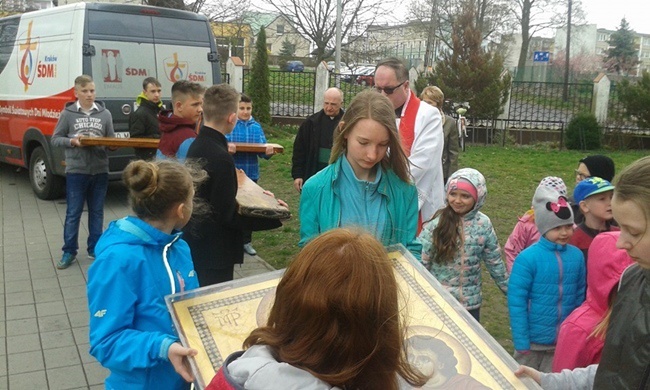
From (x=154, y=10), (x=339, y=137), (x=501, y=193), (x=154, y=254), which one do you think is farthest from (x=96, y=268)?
(x=501, y=193)

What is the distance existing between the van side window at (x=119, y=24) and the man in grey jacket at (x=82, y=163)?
2269 mm

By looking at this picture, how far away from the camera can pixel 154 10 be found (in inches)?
371

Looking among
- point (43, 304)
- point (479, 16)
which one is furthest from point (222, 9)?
point (43, 304)

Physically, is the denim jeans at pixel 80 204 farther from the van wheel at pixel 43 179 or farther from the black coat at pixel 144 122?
the van wheel at pixel 43 179

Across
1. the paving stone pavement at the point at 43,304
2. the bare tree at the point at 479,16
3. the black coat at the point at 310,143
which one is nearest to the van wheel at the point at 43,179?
the paving stone pavement at the point at 43,304

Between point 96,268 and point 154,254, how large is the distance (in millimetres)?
235

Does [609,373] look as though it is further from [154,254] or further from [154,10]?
[154,10]

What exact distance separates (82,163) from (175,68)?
3.49 m

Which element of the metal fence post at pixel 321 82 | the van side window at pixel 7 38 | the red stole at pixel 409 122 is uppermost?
the van side window at pixel 7 38

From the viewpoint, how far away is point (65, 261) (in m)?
6.54

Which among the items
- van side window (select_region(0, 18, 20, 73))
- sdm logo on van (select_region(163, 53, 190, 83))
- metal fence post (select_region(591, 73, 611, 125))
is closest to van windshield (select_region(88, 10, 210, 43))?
sdm logo on van (select_region(163, 53, 190, 83))

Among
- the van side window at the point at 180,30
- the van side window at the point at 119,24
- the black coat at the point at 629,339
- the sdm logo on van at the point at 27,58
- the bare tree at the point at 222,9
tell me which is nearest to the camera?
the black coat at the point at 629,339

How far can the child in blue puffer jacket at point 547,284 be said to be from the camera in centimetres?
338

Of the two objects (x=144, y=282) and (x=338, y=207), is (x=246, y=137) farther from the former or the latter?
(x=144, y=282)
